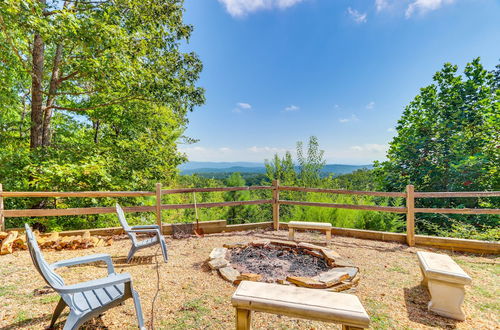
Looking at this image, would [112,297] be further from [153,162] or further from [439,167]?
[439,167]

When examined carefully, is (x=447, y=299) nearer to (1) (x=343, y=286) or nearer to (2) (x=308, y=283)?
(1) (x=343, y=286)

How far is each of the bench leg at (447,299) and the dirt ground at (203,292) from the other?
0.23 feet

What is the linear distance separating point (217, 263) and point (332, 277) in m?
1.59

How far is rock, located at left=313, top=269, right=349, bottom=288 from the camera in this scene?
270cm

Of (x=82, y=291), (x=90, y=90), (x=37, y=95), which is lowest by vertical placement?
(x=82, y=291)

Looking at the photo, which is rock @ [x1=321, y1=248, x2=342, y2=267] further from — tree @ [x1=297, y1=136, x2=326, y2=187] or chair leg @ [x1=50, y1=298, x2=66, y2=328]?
tree @ [x1=297, y1=136, x2=326, y2=187]

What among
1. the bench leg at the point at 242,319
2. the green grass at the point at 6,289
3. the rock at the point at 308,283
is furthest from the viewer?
the rock at the point at 308,283

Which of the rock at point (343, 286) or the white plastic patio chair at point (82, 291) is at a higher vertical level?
the white plastic patio chair at point (82, 291)

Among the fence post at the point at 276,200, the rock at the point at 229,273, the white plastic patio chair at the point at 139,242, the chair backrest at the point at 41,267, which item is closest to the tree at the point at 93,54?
the white plastic patio chair at the point at 139,242

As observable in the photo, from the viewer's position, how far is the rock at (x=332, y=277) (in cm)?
270

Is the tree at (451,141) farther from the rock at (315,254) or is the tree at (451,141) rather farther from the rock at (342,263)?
the rock at (315,254)

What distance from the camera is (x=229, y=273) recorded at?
120 inches

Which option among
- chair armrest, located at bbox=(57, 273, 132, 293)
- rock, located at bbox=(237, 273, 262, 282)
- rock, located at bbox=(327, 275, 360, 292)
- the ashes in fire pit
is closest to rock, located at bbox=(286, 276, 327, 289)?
rock, located at bbox=(327, 275, 360, 292)

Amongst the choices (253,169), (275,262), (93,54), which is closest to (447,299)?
(275,262)
